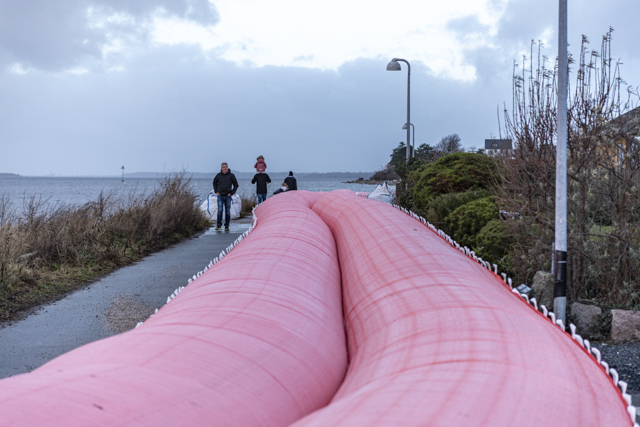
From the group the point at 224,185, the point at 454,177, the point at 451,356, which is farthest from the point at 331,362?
the point at 224,185

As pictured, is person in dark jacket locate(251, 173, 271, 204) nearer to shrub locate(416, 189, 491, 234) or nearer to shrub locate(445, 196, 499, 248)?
shrub locate(416, 189, 491, 234)

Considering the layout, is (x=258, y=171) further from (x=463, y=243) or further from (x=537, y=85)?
(x=537, y=85)

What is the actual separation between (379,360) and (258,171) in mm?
15816

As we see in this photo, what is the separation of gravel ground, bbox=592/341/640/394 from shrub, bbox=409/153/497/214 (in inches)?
220

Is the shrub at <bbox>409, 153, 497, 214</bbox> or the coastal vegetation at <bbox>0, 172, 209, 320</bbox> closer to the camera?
the coastal vegetation at <bbox>0, 172, 209, 320</bbox>

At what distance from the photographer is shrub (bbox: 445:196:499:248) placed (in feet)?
25.8

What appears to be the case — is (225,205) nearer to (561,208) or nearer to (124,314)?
(124,314)

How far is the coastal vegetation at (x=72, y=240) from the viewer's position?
738 cm

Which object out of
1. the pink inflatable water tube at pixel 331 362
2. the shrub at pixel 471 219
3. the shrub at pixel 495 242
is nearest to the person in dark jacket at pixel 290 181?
the shrub at pixel 471 219

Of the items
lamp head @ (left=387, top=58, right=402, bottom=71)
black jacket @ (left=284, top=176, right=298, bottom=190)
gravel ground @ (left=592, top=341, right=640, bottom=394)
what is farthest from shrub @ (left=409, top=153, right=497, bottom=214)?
lamp head @ (left=387, top=58, right=402, bottom=71)

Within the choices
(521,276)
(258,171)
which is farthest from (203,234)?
(521,276)

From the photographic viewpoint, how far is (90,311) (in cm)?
659

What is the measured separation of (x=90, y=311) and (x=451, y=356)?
237 inches

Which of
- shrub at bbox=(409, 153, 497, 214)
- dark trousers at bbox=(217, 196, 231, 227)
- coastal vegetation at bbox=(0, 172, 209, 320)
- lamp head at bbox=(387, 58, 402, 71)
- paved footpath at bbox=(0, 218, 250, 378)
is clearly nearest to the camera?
paved footpath at bbox=(0, 218, 250, 378)
